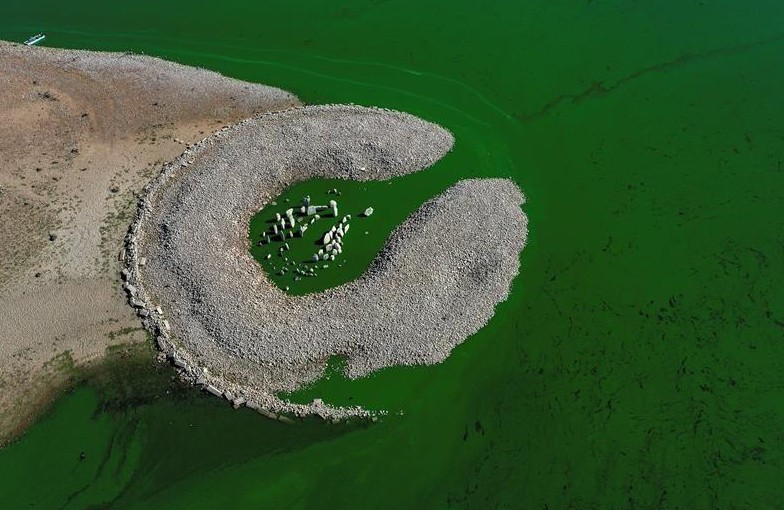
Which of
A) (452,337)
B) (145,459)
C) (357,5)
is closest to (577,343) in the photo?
(452,337)

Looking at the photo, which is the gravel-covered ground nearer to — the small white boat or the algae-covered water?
the algae-covered water

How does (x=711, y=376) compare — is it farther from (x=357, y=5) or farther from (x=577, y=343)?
(x=357, y=5)

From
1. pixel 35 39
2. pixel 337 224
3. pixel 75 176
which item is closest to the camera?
pixel 337 224

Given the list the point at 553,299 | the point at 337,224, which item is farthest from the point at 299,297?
the point at 553,299

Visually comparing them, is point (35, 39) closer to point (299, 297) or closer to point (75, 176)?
point (75, 176)

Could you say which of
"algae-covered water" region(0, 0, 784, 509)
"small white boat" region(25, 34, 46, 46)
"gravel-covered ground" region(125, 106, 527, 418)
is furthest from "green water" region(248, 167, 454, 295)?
"small white boat" region(25, 34, 46, 46)
